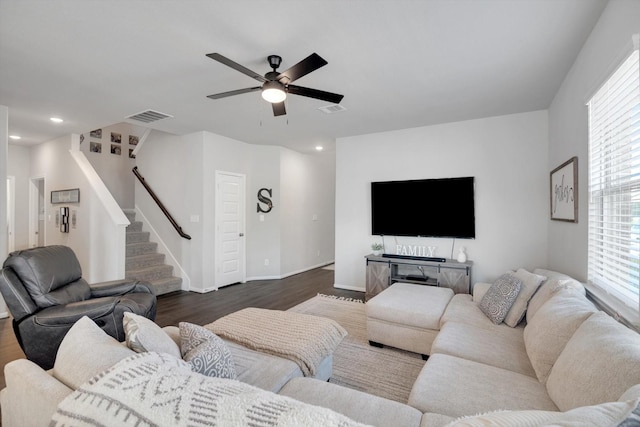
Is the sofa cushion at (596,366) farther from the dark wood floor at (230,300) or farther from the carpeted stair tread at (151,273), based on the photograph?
the carpeted stair tread at (151,273)

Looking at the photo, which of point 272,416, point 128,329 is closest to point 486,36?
point 272,416

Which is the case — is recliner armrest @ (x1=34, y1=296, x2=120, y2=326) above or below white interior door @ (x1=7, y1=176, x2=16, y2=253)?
below

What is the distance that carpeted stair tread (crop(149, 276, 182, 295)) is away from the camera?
183 inches

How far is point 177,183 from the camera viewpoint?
5.14 meters

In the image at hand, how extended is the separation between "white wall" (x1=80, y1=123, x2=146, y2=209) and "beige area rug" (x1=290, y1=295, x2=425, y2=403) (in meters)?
5.78

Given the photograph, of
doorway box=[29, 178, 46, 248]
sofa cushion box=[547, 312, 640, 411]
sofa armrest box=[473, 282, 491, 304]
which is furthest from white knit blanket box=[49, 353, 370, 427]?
doorway box=[29, 178, 46, 248]

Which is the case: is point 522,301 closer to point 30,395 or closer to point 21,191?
point 30,395

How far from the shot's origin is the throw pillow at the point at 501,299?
2422 millimetres

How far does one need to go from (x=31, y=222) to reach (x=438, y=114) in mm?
7912

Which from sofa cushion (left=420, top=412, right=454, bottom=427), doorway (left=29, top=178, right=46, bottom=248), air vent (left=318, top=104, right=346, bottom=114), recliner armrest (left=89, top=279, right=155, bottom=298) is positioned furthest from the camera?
doorway (left=29, top=178, right=46, bottom=248)

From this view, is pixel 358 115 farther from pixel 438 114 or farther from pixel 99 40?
pixel 99 40

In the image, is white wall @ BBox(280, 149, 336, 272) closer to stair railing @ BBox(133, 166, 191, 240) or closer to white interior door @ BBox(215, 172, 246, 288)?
white interior door @ BBox(215, 172, 246, 288)

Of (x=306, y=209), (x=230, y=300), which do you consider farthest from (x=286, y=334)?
(x=306, y=209)

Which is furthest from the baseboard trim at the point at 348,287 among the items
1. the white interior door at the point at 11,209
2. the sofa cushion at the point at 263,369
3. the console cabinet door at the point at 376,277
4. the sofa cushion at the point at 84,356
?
the white interior door at the point at 11,209
